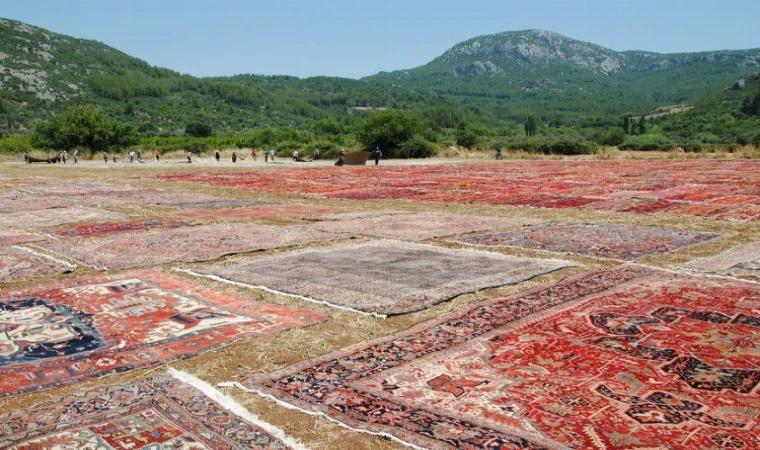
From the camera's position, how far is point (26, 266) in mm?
7754

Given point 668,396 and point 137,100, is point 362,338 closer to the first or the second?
point 668,396

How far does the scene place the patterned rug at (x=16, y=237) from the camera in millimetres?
9781

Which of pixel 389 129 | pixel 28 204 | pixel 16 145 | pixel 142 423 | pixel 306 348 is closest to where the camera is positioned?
pixel 142 423

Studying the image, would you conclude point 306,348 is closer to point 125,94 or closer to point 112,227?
point 112,227

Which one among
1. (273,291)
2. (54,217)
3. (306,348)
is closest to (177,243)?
(273,291)

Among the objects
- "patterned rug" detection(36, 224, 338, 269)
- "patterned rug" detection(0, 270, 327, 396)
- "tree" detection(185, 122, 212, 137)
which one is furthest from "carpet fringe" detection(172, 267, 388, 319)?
"tree" detection(185, 122, 212, 137)

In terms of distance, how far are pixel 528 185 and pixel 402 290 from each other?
14.8 metres

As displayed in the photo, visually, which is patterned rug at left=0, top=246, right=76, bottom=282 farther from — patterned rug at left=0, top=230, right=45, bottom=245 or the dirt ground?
patterned rug at left=0, top=230, right=45, bottom=245

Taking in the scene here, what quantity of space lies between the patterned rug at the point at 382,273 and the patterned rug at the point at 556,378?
778 millimetres

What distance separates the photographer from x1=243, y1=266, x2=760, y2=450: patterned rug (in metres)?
3.37

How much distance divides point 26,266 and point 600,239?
24.3 feet

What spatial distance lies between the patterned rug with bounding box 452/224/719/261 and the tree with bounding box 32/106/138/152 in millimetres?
54146

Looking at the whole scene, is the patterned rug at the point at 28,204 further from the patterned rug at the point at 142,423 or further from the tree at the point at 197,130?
the tree at the point at 197,130

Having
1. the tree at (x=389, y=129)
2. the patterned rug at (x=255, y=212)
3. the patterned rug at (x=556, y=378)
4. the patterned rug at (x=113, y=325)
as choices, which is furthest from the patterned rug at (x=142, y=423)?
the tree at (x=389, y=129)
